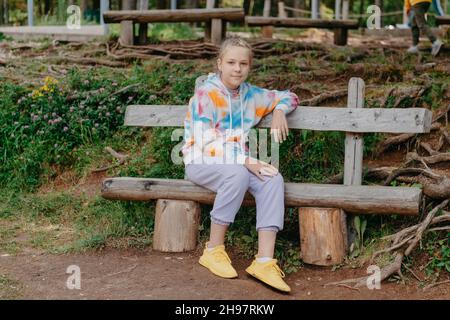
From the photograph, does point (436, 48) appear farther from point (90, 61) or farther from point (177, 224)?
point (177, 224)

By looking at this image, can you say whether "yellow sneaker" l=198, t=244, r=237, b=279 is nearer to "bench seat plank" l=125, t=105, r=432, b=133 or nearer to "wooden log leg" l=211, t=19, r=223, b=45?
"bench seat plank" l=125, t=105, r=432, b=133

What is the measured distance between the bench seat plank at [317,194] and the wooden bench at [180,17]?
5.07m

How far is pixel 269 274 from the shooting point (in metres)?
4.41

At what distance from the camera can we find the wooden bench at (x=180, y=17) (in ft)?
32.3

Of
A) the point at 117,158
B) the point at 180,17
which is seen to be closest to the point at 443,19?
the point at 180,17

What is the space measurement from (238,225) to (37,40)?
6.93m

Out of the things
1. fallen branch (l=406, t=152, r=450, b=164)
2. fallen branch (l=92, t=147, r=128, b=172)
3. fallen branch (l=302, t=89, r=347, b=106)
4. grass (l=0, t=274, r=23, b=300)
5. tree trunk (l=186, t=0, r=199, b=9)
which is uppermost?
tree trunk (l=186, t=0, r=199, b=9)

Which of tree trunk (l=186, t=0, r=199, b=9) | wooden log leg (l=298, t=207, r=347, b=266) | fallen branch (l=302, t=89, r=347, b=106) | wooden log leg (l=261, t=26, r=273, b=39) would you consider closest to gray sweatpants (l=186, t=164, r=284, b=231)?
wooden log leg (l=298, t=207, r=347, b=266)

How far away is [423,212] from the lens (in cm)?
497

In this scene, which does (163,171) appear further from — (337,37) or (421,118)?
(337,37)

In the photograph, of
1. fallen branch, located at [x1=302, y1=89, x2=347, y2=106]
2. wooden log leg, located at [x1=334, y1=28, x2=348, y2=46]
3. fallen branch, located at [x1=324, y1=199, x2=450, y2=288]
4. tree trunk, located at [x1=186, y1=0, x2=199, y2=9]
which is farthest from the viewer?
tree trunk, located at [x1=186, y1=0, x2=199, y2=9]

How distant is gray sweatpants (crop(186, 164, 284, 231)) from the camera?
4.61 metres

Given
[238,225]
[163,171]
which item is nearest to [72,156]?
[163,171]

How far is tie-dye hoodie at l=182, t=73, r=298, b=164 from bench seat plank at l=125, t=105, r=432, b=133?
0.15 metres
